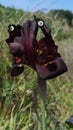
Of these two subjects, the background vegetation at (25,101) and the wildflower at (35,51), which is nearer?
the wildflower at (35,51)

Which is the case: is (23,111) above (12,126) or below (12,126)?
below

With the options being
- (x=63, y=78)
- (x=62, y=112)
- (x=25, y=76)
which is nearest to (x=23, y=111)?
(x=62, y=112)

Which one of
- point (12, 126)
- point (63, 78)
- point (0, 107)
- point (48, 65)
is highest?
point (48, 65)

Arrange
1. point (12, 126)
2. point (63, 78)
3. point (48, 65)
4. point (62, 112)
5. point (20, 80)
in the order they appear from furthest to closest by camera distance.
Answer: point (63, 78) → point (20, 80) → point (62, 112) → point (12, 126) → point (48, 65)

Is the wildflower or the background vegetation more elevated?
A: the wildflower

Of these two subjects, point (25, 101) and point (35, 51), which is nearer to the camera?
point (35, 51)

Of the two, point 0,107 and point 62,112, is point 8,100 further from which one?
point 62,112

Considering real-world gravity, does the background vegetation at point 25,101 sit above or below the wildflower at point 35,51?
below

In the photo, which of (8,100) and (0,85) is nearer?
(8,100)

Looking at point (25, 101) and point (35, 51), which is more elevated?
point (35, 51)

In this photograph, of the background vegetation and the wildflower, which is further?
the background vegetation

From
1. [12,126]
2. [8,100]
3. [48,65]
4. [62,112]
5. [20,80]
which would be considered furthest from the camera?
[20,80]
